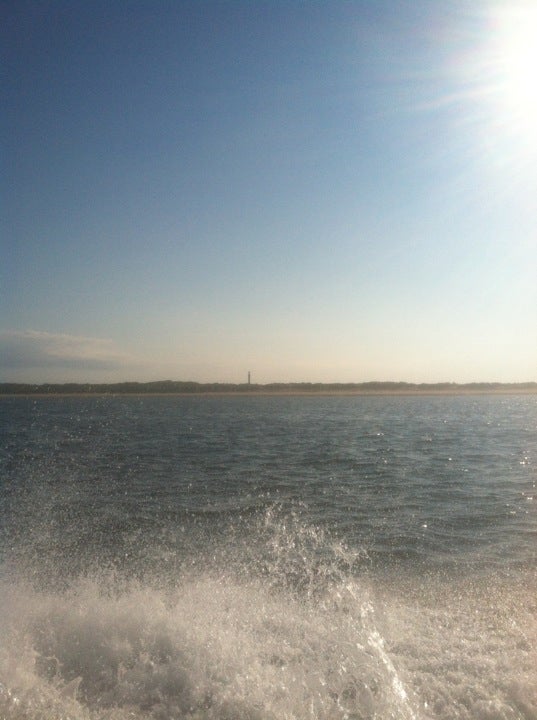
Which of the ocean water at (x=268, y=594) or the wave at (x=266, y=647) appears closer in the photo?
the wave at (x=266, y=647)

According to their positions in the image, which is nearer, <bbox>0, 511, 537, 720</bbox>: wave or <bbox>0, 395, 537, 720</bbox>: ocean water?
<bbox>0, 511, 537, 720</bbox>: wave

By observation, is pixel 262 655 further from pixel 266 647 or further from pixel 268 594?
pixel 268 594

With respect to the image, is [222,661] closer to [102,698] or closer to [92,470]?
[102,698]

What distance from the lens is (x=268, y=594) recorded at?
347 inches

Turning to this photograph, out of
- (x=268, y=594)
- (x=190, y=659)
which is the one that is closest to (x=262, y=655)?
(x=190, y=659)

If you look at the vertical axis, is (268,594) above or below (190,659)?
below

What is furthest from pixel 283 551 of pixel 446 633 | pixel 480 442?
pixel 480 442

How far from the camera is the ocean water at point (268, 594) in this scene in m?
5.69

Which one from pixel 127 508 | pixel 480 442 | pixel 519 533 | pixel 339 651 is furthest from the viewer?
pixel 480 442

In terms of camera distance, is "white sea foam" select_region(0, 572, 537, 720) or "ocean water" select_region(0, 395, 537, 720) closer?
"white sea foam" select_region(0, 572, 537, 720)

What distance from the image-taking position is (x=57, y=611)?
24.8 ft

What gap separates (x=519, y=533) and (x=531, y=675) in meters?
7.19

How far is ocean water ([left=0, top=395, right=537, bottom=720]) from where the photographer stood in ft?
18.7

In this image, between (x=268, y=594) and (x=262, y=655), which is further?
(x=268, y=594)
